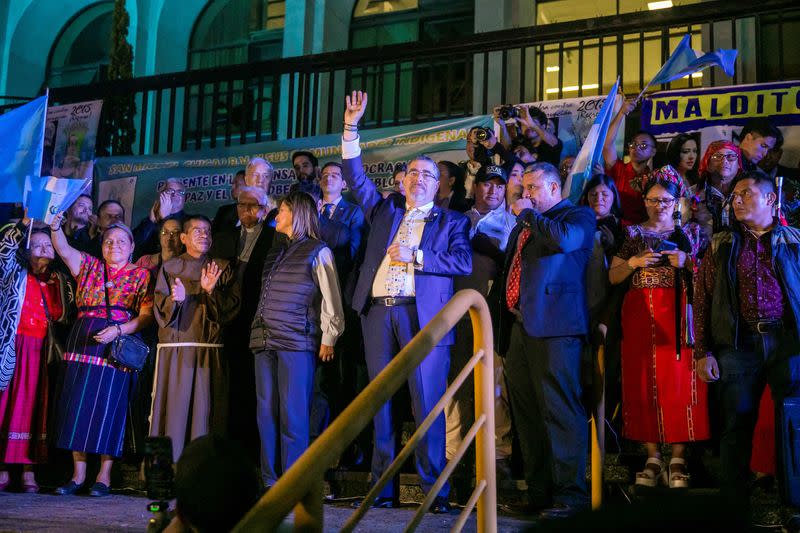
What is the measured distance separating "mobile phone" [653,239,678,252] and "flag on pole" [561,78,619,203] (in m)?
0.99

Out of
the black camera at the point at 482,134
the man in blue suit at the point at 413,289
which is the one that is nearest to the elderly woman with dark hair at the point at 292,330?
the man in blue suit at the point at 413,289

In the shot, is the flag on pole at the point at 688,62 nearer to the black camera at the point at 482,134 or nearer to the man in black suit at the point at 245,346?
the black camera at the point at 482,134

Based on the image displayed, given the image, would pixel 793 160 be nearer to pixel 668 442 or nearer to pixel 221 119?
pixel 668 442

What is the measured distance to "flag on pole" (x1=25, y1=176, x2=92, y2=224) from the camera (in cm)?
667

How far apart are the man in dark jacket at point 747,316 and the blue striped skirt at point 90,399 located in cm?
375

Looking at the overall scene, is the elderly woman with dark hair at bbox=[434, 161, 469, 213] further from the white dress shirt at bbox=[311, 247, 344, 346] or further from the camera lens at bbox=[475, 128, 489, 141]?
the white dress shirt at bbox=[311, 247, 344, 346]

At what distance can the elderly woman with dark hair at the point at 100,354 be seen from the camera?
19.9ft

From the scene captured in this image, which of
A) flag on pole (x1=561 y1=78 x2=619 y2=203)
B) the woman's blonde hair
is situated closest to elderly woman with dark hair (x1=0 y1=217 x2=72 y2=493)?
the woman's blonde hair

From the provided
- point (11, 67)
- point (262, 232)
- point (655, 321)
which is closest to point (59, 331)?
point (262, 232)

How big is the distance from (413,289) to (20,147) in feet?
12.0

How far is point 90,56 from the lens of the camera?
47.6 ft

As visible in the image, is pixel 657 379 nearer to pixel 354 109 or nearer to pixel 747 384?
pixel 747 384

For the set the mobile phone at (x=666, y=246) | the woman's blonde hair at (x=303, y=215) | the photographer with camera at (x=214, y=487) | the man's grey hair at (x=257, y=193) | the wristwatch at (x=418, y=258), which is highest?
the man's grey hair at (x=257, y=193)

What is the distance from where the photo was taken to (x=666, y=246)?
532 centimetres
